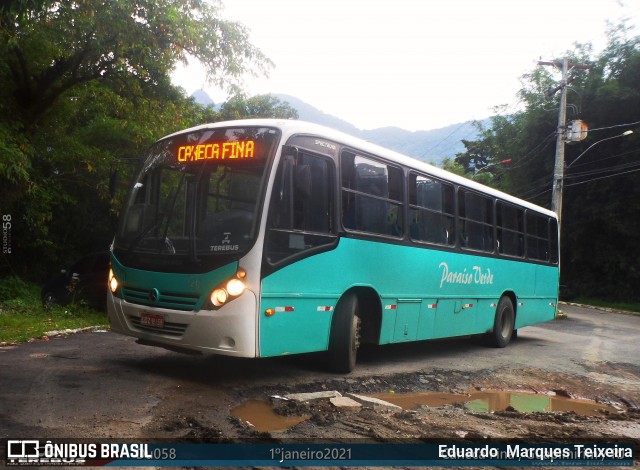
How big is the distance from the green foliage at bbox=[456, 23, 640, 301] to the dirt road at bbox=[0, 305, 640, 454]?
67.0 ft

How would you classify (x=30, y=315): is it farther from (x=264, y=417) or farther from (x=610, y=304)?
(x=610, y=304)

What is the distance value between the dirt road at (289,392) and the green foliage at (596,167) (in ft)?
67.0

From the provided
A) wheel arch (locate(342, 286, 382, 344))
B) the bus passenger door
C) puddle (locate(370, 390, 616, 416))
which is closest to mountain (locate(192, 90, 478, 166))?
the bus passenger door

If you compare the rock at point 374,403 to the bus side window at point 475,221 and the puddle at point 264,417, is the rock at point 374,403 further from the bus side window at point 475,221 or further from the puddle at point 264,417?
the bus side window at point 475,221

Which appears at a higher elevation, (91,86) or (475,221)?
(91,86)

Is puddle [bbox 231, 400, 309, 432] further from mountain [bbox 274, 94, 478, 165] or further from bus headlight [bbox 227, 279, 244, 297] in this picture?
mountain [bbox 274, 94, 478, 165]

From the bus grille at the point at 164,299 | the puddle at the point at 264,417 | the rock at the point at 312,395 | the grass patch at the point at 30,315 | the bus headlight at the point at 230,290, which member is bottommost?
the puddle at the point at 264,417

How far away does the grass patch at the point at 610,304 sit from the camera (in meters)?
27.2

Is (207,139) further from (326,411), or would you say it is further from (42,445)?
(42,445)

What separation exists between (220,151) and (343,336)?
260cm

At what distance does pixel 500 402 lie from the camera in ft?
22.3

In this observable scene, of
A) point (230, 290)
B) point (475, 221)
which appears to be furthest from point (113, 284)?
point (475, 221)

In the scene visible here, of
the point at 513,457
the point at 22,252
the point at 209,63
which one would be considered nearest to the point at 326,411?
the point at 513,457

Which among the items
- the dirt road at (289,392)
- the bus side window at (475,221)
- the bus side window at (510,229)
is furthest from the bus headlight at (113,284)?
the bus side window at (510,229)
